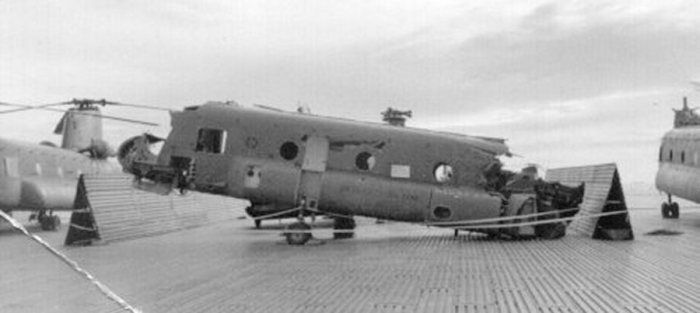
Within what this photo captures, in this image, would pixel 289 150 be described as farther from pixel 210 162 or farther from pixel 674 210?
pixel 674 210

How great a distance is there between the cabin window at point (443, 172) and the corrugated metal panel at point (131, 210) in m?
6.91

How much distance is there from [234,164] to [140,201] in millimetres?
3856

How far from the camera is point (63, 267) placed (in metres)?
11.3

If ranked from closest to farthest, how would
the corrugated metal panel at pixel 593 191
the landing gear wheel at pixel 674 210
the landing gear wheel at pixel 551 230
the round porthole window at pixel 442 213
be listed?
the corrugated metal panel at pixel 593 191 → the round porthole window at pixel 442 213 → the landing gear wheel at pixel 551 230 → the landing gear wheel at pixel 674 210

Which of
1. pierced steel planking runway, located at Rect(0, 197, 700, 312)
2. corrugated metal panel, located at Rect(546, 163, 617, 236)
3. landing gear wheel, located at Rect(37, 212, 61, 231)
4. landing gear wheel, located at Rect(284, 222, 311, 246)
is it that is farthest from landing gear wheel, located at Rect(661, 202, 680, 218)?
landing gear wheel, located at Rect(37, 212, 61, 231)

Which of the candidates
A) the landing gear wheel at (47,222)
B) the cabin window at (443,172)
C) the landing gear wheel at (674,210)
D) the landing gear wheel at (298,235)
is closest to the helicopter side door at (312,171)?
the landing gear wheel at (298,235)

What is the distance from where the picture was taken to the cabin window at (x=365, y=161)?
53.2 feet

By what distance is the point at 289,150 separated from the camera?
1619 centimetres

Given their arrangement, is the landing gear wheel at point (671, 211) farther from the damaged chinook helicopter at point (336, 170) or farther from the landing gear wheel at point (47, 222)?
the landing gear wheel at point (47, 222)

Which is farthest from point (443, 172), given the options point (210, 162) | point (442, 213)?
point (210, 162)

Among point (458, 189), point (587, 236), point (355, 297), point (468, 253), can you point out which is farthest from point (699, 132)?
point (355, 297)

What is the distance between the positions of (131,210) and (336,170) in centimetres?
568

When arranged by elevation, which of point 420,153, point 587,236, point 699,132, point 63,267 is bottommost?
point 63,267

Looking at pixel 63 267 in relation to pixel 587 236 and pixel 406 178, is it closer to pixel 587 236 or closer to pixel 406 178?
pixel 406 178
